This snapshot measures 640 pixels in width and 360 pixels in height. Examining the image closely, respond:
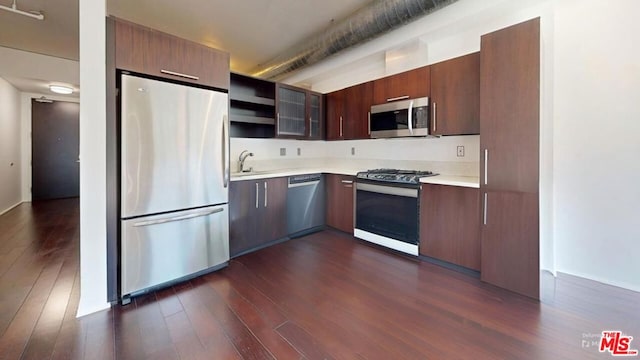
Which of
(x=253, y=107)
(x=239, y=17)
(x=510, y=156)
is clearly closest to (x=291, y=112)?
(x=253, y=107)

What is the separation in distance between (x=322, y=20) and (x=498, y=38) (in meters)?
1.98

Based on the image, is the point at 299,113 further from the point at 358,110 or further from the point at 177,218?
the point at 177,218

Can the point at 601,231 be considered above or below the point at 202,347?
above

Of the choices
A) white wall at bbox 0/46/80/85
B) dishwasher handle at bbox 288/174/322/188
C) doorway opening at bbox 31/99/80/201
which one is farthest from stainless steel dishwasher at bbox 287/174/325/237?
Answer: doorway opening at bbox 31/99/80/201

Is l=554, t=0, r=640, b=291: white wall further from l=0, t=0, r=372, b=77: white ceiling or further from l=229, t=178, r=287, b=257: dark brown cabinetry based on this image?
l=229, t=178, r=287, b=257: dark brown cabinetry

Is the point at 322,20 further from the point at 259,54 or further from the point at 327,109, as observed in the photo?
the point at 259,54

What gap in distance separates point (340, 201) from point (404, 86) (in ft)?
5.55

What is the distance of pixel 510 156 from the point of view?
2.17m

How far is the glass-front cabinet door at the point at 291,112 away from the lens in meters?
3.66

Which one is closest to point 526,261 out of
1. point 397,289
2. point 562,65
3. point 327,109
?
point 397,289

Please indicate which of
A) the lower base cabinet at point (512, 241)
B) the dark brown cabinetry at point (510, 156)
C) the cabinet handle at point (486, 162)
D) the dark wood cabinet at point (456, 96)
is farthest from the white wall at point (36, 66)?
the lower base cabinet at point (512, 241)

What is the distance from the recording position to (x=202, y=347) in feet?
5.12

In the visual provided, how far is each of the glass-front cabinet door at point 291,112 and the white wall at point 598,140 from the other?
2.86 metres

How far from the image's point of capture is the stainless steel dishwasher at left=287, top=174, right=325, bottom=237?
11.6ft
